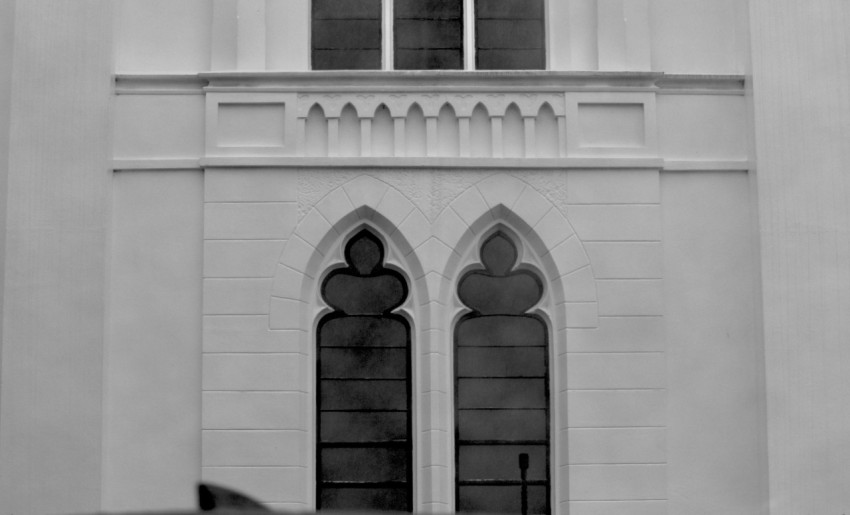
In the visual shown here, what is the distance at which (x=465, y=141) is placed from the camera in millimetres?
19828

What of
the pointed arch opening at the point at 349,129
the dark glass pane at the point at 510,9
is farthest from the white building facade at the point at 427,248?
the dark glass pane at the point at 510,9

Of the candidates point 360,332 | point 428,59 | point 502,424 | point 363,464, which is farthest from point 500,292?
point 428,59

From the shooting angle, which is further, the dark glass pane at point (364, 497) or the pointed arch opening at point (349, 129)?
the pointed arch opening at point (349, 129)

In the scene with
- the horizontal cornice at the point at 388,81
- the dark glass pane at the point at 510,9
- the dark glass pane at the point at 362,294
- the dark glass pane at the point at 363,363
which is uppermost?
the dark glass pane at the point at 510,9

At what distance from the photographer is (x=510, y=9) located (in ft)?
67.1

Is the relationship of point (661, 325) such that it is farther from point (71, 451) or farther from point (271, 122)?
point (71, 451)

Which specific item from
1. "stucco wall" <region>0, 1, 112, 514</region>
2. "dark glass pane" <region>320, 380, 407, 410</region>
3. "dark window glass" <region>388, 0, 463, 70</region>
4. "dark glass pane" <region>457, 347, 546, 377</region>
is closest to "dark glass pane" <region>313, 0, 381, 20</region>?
"dark window glass" <region>388, 0, 463, 70</region>

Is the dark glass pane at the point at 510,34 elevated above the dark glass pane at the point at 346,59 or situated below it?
above

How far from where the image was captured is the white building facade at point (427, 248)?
757 inches

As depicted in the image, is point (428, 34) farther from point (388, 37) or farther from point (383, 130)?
point (383, 130)

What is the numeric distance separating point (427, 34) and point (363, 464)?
3.86 m

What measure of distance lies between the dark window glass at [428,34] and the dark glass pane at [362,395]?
2835 millimetres

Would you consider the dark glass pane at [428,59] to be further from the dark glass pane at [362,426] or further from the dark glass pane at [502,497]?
the dark glass pane at [502,497]

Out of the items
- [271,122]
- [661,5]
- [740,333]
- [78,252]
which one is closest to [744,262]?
[740,333]
